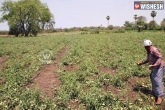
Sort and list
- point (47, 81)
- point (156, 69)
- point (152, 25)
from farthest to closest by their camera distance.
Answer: point (152, 25), point (47, 81), point (156, 69)

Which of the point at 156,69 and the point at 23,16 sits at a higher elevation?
the point at 23,16

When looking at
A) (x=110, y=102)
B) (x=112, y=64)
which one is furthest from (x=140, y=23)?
(x=110, y=102)

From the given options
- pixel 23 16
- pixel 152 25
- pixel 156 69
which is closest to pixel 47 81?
pixel 156 69

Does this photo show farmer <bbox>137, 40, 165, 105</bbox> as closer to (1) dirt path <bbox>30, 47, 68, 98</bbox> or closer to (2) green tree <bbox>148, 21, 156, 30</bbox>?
(1) dirt path <bbox>30, 47, 68, 98</bbox>

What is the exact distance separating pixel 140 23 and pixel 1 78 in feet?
252

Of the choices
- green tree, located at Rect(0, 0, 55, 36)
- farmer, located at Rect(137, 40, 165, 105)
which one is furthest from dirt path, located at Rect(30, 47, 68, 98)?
green tree, located at Rect(0, 0, 55, 36)

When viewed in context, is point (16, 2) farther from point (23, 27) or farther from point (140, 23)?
point (140, 23)

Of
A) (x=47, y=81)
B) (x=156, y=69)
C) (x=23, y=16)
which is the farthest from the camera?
(x=23, y=16)

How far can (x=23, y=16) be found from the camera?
59.2 meters

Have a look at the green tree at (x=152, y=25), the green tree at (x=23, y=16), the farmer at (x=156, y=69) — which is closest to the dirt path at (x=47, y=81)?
the farmer at (x=156, y=69)

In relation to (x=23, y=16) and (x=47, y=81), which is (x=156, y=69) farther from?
(x=23, y=16)

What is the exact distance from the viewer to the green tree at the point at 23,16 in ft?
190

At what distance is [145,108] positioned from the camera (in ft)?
16.7

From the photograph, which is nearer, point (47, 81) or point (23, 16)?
point (47, 81)
